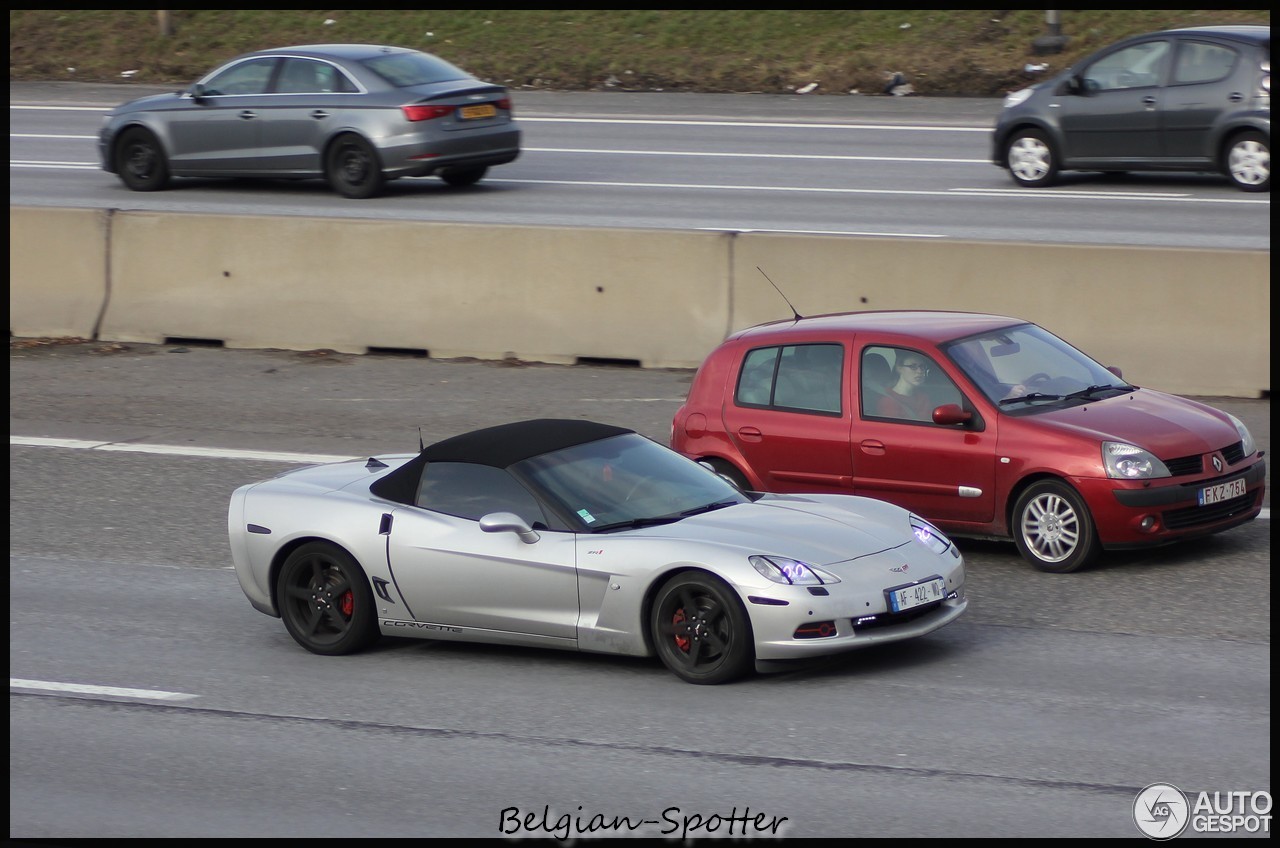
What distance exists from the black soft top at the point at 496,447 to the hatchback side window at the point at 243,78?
15.0m

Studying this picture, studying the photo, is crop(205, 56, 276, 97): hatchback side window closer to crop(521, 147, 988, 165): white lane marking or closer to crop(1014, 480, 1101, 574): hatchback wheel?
crop(521, 147, 988, 165): white lane marking

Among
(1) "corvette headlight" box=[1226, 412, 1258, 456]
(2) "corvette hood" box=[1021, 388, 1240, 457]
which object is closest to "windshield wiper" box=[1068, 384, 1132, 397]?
(2) "corvette hood" box=[1021, 388, 1240, 457]

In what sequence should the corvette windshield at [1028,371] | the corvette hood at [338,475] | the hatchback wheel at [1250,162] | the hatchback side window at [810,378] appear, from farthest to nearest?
the hatchback wheel at [1250,162] → the hatchback side window at [810,378] → the corvette windshield at [1028,371] → the corvette hood at [338,475]

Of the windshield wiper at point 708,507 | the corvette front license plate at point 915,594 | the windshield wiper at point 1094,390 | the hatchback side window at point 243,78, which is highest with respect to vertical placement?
the hatchback side window at point 243,78

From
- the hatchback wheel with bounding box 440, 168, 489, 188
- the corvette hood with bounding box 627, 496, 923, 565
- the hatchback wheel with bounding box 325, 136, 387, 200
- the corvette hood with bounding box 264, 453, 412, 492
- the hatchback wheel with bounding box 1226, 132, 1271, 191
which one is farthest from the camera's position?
the hatchback wheel with bounding box 440, 168, 489, 188

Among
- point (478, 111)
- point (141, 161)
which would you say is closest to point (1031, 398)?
point (478, 111)

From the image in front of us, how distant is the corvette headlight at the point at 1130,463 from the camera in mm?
9297

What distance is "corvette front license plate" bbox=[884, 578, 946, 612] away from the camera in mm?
7754

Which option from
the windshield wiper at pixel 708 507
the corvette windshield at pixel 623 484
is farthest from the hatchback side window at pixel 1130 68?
the windshield wiper at pixel 708 507

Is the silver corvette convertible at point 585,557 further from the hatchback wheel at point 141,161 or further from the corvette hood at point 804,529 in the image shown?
the hatchback wheel at point 141,161

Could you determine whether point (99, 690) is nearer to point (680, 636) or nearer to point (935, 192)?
point (680, 636)

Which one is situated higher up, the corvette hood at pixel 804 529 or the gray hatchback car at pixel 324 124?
the gray hatchback car at pixel 324 124

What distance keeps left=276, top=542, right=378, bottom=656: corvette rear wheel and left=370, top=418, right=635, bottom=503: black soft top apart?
42 cm

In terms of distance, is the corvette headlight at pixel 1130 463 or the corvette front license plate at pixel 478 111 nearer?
the corvette headlight at pixel 1130 463
